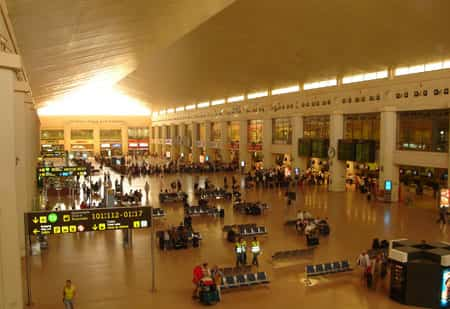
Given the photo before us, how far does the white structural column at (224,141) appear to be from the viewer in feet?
154

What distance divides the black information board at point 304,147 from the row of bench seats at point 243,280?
22.6m

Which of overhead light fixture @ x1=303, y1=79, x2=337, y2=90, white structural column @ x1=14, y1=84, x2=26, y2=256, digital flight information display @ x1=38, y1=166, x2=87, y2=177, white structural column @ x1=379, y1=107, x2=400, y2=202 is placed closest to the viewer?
white structural column @ x1=14, y1=84, x2=26, y2=256

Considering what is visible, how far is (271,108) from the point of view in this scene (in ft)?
123

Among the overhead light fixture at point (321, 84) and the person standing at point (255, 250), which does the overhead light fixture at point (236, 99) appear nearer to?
the overhead light fixture at point (321, 84)

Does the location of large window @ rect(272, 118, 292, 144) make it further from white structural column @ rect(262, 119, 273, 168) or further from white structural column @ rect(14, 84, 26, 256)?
white structural column @ rect(14, 84, 26, 256)

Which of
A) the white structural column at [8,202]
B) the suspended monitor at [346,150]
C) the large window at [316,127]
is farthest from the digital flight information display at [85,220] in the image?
the large window at [316,127]

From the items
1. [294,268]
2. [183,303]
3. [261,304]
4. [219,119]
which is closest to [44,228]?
[183,303]

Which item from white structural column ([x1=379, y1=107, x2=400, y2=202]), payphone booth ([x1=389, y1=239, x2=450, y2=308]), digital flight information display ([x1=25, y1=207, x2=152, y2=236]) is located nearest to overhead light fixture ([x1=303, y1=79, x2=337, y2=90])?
white structural column ([x1=379, y1=107, x2=400, y2=202])

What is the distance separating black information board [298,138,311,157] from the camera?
3209 centimetres

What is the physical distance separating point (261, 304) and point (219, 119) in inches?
1550

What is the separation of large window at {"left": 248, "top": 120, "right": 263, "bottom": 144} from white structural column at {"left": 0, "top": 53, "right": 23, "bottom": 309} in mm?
34048

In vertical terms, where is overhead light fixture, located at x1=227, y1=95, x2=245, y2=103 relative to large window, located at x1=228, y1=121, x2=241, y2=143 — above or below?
above

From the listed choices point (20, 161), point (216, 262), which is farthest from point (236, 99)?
point (216, 262)

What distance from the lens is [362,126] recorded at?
28047 millimetres
